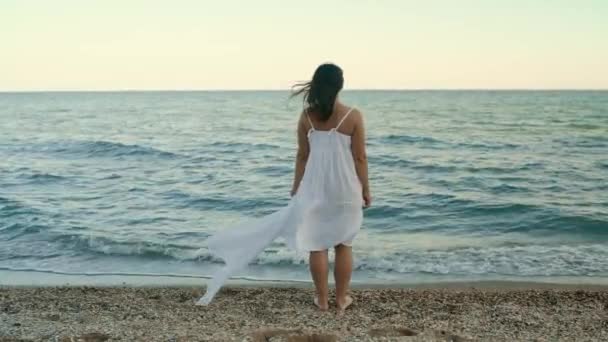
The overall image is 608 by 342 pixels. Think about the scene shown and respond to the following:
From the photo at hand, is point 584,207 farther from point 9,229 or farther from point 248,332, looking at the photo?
point 9,229

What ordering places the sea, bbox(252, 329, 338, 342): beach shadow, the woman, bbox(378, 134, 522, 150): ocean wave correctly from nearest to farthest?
bbox(252, 329, 338, 342): beach shadow < the woman < the sea < bbox(378, 134, 522, 150): ocean wave

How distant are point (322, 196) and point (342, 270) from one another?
0.69m

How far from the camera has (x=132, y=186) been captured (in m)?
14.2

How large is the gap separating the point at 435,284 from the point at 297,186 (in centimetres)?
258

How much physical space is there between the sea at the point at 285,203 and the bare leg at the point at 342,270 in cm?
178

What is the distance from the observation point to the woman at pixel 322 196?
5.07 meters

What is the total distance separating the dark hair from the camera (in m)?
4.88

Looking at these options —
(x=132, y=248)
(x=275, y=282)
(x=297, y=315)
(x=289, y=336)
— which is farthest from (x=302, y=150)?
(x=132, y=248)

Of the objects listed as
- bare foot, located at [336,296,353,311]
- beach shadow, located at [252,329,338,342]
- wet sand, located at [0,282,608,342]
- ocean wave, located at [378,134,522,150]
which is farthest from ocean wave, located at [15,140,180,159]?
beach shadow, located at [252,329,338,342]

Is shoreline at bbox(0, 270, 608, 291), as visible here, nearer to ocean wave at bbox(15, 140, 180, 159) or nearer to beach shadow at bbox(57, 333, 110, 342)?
beach shadow at bbox(57, 333, 110, 342)

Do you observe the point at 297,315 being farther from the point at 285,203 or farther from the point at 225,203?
the point at 225,203

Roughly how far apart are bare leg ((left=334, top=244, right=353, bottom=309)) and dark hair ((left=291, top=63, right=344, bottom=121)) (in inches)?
47.1

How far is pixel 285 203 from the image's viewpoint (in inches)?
480

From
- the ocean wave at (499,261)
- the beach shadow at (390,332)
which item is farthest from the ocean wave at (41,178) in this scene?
the beach shadow at (390,332)
